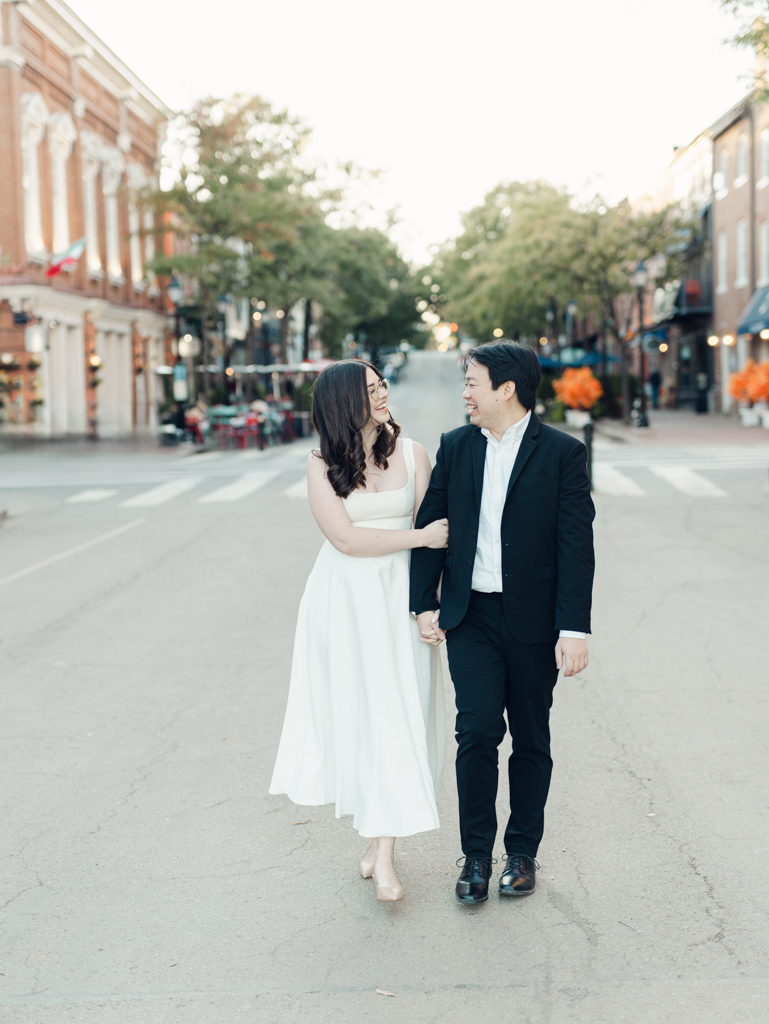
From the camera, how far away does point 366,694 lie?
12.7 ft

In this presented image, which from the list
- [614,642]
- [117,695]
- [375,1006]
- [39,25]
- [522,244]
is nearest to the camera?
[375,1006]

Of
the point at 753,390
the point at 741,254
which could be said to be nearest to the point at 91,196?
the point at 741,254

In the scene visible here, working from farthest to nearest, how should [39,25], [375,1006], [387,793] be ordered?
[39,25], [387,793], [375,1006]

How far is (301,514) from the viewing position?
15.7m

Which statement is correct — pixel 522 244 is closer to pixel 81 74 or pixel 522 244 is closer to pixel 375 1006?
pixel 81 74

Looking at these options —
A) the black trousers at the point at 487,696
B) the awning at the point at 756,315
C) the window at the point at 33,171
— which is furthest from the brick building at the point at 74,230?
the black trousers at the point at 487,696

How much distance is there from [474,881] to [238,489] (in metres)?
16.3

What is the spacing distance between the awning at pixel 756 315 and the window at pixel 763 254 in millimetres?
364

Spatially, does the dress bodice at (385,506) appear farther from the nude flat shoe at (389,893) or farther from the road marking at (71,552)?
the road marking at (71,552)

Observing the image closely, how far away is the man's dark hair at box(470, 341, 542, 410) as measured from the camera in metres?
3.79

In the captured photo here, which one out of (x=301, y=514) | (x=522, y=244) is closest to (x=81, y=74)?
(x=522, y=244)

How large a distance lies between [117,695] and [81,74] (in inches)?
1330

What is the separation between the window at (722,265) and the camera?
42.2m

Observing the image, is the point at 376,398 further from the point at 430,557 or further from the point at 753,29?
the point at 753,29
